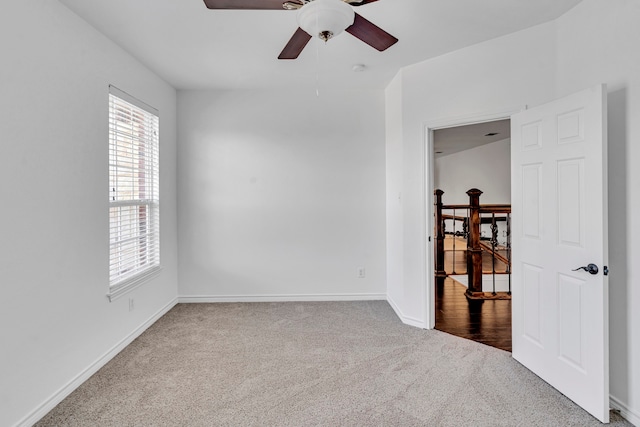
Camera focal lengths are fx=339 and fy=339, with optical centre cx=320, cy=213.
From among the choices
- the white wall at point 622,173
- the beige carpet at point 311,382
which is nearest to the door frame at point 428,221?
the beige carpet at point 311,382

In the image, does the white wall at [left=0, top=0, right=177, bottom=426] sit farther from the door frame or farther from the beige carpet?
the door frame

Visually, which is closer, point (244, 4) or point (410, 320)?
point (244, 4)

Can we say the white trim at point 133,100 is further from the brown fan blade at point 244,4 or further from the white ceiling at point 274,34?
the brown fan blade at point 244,4

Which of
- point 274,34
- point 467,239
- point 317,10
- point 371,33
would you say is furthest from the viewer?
point 467,239

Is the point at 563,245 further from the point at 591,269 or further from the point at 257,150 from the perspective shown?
the point at 257,150

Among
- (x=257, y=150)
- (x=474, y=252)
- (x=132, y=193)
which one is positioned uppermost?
(x=257, y=150)

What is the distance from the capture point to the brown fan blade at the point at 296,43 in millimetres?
2051

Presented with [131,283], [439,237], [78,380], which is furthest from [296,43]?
[439,237]

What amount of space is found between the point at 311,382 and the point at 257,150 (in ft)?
9.33

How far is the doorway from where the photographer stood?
140 inches

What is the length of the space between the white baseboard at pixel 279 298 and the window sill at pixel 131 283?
730 mm

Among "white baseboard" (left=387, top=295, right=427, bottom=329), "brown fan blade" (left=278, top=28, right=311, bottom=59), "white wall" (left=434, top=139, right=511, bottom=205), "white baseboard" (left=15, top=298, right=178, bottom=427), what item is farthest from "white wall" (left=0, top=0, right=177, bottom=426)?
"white wall" (left=434, top=139, right=511, bottom=205)

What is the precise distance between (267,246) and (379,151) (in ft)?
6.17

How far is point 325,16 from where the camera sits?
5.48 feet
